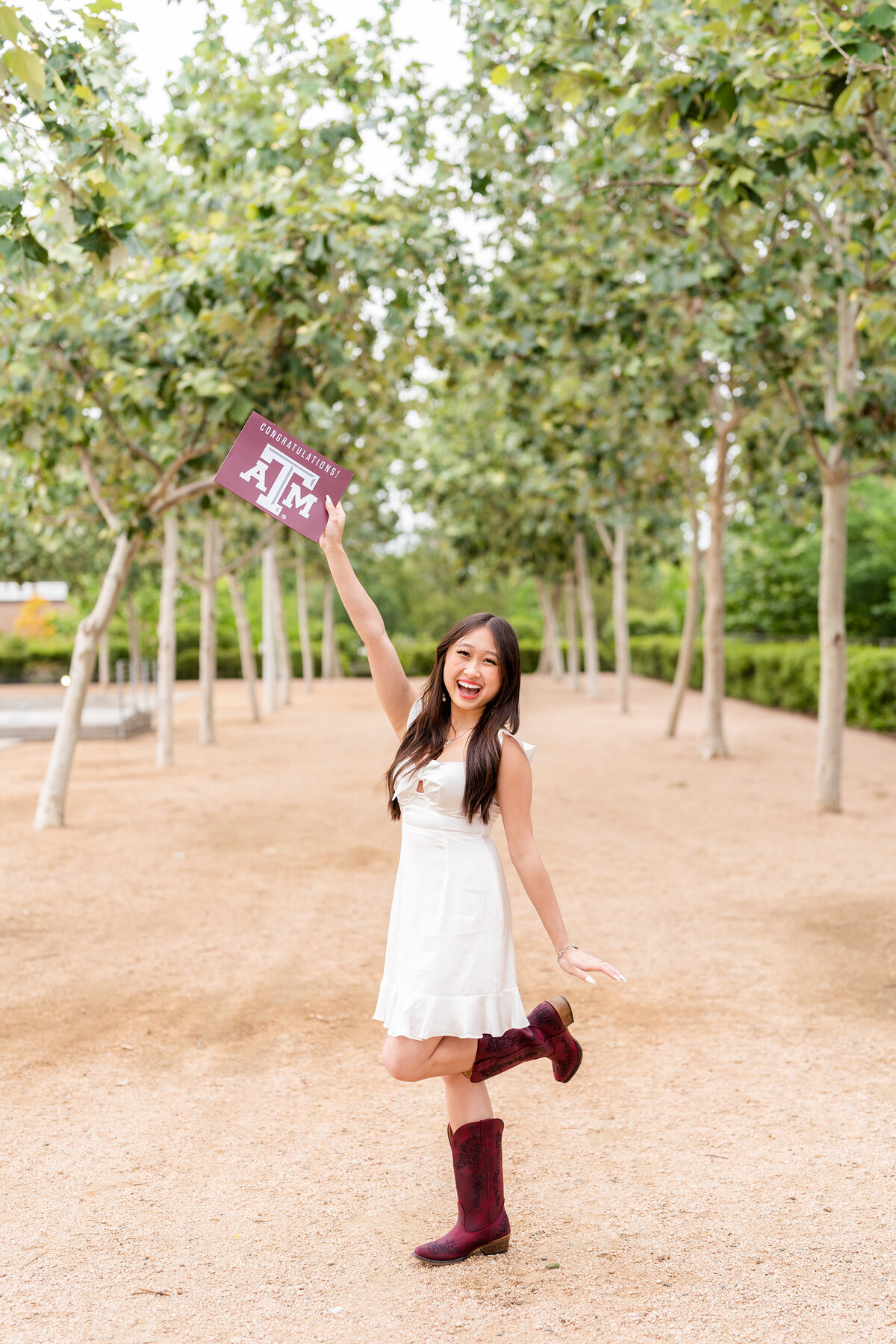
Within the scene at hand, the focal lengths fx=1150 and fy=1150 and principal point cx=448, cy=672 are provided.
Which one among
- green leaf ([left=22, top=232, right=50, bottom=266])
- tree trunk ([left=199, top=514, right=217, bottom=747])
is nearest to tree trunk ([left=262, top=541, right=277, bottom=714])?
tree trunk ([left=199, top=514, right=217, bottom=747])

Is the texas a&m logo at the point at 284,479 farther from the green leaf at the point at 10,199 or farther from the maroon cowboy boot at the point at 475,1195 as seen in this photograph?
the green leaf at the point at 10,199

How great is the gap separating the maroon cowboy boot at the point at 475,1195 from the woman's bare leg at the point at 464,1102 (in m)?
0.02

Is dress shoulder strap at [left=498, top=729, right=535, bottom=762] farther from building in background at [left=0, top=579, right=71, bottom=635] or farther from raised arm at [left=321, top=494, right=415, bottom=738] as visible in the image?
building in background at [left=0, top=579, right=71, bottom=635]

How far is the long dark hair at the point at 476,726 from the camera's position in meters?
3.05

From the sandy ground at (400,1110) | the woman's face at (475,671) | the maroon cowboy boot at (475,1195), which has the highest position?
the woman's face at (475,671)

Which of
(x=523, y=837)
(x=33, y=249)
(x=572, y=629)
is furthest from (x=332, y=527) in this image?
(x=572, y=629)

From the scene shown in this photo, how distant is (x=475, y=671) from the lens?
3146 millimetres

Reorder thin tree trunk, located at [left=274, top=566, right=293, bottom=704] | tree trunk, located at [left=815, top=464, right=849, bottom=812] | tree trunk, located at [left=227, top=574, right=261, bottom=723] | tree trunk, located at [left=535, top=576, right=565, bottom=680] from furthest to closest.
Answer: tree trunk, located at [left=535, top=576, right=565, bottom=680]
thin tree trunk, located at [left=274, top=566, right=293, bottom=704]
tree trunk, located at [left=227, top=574, right=261, bottom=723]
tree trunk, located at [left=815, top=464, right=849, bottom=812]

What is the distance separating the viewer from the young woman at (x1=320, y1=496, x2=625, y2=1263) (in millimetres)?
2980

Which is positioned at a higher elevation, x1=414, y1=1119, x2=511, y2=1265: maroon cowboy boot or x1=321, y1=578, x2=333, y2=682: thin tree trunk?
x1=321, y1=578, x2=333, y2=682: thin tree trunk

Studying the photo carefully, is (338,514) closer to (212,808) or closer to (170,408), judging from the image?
(170,408)

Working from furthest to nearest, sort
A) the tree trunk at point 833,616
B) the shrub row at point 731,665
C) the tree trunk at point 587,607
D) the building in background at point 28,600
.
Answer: the building in background at point 28,600, the tree trunk at point 587,607, the shrub row at point 731,665, the tree trunk at point 833,616

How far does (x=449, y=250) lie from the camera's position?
976cm

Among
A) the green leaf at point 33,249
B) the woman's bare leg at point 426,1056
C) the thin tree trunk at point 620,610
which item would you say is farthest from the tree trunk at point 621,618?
the woman's bare leg at point 426,1056
